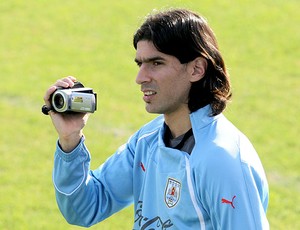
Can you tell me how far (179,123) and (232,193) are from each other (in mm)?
528

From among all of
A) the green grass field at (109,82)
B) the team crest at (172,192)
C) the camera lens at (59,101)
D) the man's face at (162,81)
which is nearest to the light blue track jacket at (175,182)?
the team crest at (172,192)

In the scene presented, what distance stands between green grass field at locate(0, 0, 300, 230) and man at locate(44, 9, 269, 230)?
348 cm

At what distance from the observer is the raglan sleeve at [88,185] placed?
4539mm

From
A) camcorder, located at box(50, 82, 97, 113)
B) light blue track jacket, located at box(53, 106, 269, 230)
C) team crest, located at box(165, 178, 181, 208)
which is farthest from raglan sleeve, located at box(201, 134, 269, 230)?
camcorder, located at box(50, 82, 97, 113)

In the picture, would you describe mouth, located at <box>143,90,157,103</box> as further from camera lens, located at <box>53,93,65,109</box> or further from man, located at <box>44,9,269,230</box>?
camera lens, located at <box>53,93,65,109</box>

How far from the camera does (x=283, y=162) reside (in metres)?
9.70

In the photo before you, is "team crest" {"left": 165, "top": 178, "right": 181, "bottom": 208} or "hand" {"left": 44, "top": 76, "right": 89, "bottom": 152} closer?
"team crest" {"left": 165, "top": 178, "right": 181, "bottom": 208}

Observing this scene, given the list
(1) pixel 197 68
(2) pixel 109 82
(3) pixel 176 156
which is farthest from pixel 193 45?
(2) pixel 109 82

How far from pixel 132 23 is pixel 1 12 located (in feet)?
6.85

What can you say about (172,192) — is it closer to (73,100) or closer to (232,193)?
(232,193)

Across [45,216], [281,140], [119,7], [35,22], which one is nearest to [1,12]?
[35,22]

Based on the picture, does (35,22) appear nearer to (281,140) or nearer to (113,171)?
(281,140)

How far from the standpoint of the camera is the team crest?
4.20m

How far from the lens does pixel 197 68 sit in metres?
4.37
